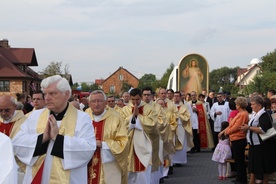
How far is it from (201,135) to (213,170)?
4107mm

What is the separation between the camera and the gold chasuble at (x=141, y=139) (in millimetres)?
7906

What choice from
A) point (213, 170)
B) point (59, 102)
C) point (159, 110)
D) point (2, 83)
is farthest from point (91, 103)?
point (2, 83)

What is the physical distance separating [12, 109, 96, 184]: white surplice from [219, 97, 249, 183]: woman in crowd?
502cm

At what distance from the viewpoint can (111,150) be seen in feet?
19.5

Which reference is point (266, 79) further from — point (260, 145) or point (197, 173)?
point (260, 145)

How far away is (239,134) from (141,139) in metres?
2.35

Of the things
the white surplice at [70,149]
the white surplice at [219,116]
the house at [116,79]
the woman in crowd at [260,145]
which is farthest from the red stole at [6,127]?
the house at [116,79]

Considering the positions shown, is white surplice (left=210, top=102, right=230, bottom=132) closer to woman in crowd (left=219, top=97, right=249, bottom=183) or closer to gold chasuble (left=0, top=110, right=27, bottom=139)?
woman in crowd (left=219, top=97, right=249, bottom=183)

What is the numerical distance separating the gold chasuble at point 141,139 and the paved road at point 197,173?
2705 millimetres

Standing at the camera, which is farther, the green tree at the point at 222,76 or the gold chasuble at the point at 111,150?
the green tree at the point at 222,76

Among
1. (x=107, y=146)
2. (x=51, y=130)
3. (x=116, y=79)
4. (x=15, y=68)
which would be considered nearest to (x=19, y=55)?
(x=15, y=68)

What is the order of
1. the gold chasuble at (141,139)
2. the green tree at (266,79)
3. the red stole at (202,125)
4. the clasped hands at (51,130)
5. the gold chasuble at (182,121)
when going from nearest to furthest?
the clasped hands at (51,130) < the gold chasuble at (141,139) < the gold chasuble at (182,121) < the red stole at (202,125) < the green tree at (266,79)

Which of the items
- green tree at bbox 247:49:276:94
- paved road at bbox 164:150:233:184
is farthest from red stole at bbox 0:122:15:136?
green tree at bbox 247:49:276:94

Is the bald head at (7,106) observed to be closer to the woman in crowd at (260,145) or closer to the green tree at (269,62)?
the woman in crowd at (260,145)
